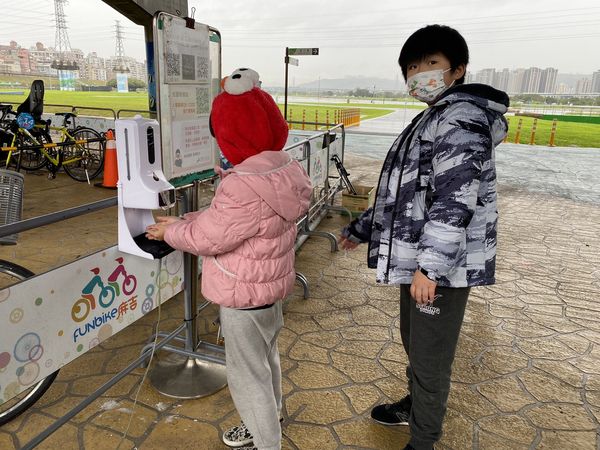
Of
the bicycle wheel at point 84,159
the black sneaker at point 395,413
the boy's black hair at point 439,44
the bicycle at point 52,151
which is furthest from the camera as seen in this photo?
the bicycle wheel at point 84,159

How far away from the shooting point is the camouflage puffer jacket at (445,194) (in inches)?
60.6

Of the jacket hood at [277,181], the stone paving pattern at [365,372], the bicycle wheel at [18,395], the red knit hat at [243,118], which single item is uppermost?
the red knit hat at [243,118]

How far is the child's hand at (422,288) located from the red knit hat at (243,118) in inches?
29.9

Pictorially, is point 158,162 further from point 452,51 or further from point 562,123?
point 562,123

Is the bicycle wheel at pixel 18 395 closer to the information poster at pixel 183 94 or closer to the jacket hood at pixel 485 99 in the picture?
the information poster at pixel 183 94

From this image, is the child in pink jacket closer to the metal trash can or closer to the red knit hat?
the red knit hat

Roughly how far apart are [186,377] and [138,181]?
139cm

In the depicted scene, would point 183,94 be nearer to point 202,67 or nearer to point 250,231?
point 202,67

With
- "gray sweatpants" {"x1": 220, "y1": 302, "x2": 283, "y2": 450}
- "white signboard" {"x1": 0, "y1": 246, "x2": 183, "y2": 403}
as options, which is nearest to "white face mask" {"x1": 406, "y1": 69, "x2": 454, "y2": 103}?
"gray sweatpants" {"x1": 220, "y1": 302, "x2": 283, "y2": 450}

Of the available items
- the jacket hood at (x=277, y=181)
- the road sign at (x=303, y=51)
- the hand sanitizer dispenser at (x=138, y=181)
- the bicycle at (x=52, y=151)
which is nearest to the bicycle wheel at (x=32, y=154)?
the bicycle at (x=52, y=151)

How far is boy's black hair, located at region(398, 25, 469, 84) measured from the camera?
1676 millimetres

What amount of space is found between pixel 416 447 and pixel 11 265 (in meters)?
2.17

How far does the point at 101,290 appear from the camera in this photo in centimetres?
193

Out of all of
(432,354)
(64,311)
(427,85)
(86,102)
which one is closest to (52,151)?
(64,311)
